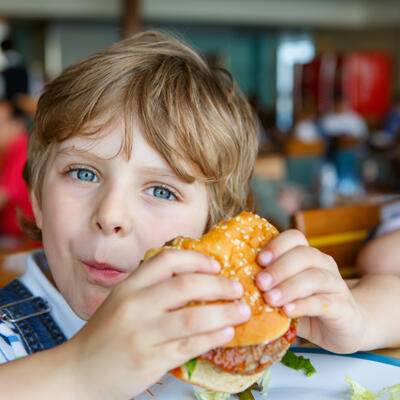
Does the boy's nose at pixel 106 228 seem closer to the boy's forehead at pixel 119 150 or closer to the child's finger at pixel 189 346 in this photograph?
the boy's forehead at pixel 119 150

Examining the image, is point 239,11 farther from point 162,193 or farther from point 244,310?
point 244,310

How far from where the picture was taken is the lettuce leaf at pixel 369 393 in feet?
2.24

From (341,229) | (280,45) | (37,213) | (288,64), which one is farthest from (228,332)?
(288,64)

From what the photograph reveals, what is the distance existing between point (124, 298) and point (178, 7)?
13943mm

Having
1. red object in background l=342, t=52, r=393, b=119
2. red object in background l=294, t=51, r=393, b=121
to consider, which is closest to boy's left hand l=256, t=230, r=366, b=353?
red object in background l=294, t=51, r=393, b=121

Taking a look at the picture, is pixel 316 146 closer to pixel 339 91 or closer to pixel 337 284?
pixel 337 284

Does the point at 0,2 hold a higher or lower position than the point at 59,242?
higher

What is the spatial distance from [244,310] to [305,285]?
117 millimetres

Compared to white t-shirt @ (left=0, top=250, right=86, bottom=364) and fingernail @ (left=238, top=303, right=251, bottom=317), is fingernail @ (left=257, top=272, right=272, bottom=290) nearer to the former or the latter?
fingernail @ (left=238, top=303, right=251, bottom=317)

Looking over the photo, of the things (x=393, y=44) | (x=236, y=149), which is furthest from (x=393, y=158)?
(x=393, y=44)

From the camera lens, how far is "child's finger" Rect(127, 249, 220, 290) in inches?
22.6

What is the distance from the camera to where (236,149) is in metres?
1.05

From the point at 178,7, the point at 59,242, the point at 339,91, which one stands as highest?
the point at 178,7

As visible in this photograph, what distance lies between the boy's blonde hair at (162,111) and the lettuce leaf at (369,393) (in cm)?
44
